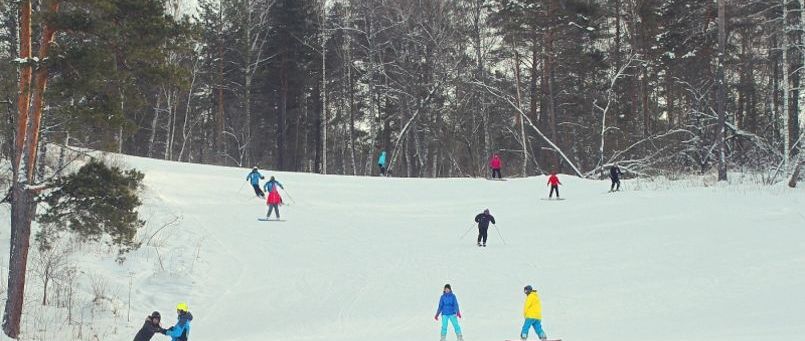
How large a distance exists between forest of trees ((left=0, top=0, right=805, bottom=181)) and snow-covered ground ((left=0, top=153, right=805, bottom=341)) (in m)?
7.96

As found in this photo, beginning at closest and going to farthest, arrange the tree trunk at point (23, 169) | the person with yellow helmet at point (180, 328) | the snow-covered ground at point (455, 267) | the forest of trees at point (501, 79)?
the person with yellow helmet at point (180, 328), the tree trunk at point (23, 169), the snow-covered ground at point (455, 267), the forest of trees at point (501, 79)

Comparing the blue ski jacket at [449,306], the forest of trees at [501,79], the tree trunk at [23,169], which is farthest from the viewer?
the forest of trees at [501,79]

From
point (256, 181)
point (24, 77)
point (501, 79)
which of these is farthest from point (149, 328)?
point (501, 79)

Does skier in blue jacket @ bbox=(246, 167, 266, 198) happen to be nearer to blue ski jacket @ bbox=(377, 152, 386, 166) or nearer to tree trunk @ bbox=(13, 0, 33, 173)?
blue ski jacket @ bbox=(377, 152, 386, 166)

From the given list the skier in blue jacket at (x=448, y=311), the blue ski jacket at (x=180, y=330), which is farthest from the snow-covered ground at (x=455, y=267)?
the blue ski jacket at (x=180, y=330)

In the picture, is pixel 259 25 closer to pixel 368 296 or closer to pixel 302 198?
pixel 302 198

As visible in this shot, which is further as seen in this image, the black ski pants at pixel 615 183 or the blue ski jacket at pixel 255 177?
the black ski pants at pixel 615 183

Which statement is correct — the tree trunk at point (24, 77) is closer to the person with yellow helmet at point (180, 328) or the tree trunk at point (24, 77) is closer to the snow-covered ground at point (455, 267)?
the snow-covered ground at point (455, 267)

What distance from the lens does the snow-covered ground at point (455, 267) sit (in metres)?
12.8

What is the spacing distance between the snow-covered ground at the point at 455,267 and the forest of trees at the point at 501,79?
7955mm

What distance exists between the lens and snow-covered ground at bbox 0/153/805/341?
504 inches

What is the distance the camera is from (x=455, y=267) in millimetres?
17797

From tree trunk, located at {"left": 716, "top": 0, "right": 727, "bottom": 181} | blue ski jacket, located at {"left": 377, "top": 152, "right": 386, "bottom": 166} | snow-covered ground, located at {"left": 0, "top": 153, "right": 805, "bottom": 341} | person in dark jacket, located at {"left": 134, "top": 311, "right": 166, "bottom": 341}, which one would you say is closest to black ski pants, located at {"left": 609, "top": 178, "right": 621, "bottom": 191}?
snow-covered ground, located at {"left": 0, "top": 153, "right": 805, "bottom": 341}

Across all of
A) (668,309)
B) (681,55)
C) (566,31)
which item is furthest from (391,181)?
(668,309)
